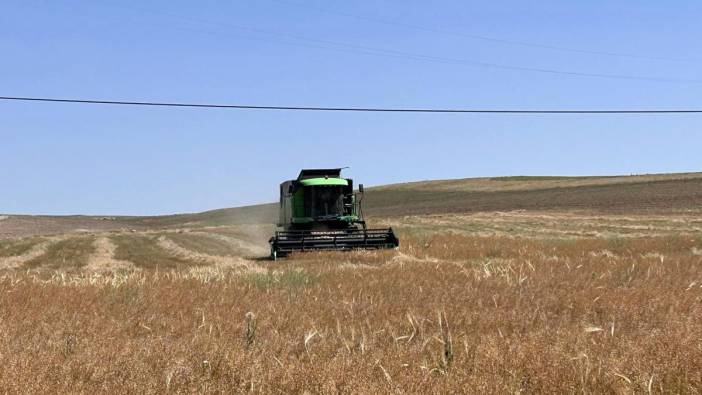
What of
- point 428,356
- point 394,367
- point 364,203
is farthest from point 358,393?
point 364,203

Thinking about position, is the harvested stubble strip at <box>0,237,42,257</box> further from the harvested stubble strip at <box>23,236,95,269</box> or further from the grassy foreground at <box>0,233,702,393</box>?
the grassy foreground at <box>0,233,702,393</box>

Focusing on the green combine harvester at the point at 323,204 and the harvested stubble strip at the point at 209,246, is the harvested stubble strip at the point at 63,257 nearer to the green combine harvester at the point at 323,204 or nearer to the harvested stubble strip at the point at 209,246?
the harvested stubble strip at the point at 209,246

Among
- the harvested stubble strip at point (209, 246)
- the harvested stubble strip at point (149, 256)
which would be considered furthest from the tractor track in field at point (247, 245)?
the harvested stubble strip at point (149, 256)

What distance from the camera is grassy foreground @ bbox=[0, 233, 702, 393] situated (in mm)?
4727

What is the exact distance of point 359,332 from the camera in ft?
22.5

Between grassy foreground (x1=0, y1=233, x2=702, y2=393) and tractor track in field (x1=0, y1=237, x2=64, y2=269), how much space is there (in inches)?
480

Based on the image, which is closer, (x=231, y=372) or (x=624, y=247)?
(x=231, y=372)

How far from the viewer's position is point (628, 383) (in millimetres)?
4652

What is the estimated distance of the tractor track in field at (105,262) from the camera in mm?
19031

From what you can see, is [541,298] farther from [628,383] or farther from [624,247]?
[624,247]

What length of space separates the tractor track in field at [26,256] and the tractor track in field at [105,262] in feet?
6.24

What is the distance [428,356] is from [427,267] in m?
7.70

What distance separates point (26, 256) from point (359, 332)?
2142 cm

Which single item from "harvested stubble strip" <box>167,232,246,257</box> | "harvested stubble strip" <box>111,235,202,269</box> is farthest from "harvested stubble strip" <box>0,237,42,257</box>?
"harvested stubble strip" <box>167,232,246,257</box>
